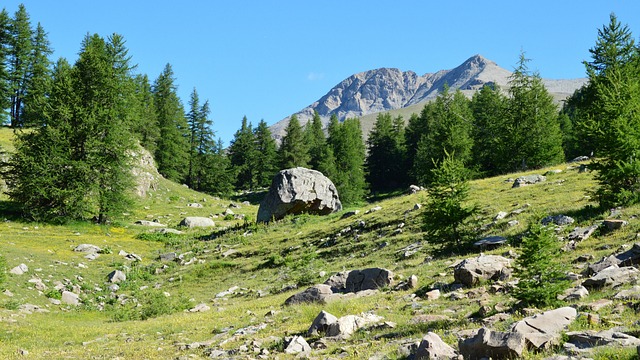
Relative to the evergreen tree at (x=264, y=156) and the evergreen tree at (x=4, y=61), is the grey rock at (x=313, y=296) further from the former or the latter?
the evergreen tree at (x=264, y=156)

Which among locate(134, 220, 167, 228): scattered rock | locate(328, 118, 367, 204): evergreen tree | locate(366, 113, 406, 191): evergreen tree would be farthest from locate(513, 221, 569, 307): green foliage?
locate(366, 113, 406, 191): evergreen tree

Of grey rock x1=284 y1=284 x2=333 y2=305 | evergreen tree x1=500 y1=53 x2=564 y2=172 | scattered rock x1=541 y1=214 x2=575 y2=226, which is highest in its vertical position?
evergreen tree x1=500 y1=53 x2=564 y2=172

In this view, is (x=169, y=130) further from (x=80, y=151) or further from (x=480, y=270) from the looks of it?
(x=480, y=270)

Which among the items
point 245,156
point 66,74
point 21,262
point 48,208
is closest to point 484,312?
point 21,262

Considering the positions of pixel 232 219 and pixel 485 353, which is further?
pixel 232 219

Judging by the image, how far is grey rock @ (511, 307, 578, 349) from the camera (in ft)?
22.0

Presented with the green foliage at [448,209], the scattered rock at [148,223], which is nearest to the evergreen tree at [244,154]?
the scattered rock at [148,223]

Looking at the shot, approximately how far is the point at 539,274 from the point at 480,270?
3229mm

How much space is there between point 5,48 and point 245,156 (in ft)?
139

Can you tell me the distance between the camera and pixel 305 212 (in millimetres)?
→ 36000

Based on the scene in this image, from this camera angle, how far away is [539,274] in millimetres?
9367

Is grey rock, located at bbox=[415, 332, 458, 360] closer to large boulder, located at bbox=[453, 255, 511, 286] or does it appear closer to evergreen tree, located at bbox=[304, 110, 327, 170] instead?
large boulder, located at bbox=[453, 255, 511, 286]

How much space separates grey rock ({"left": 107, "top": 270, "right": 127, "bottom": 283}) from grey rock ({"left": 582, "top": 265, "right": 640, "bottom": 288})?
66.9 ft

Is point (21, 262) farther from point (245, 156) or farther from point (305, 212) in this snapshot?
point (245, 156)
